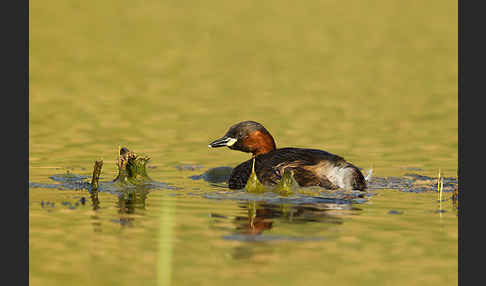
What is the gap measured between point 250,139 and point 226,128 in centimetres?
592

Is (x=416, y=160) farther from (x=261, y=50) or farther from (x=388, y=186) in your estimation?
(x=261, y=50)

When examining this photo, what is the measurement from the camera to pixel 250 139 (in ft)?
48.4

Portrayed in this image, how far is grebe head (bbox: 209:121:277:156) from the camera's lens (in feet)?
48.4

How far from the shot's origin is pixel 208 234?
10.8 metres

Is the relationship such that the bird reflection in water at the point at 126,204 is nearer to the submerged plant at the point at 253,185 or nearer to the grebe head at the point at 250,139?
the submerged plant at the point at 253,185

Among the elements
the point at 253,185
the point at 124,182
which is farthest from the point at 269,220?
the point at 124,182

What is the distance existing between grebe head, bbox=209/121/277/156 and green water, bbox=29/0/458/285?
2.72 feet

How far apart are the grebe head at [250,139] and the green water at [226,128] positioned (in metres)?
0.83

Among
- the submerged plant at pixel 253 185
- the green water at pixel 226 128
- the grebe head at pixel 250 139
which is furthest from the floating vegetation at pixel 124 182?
the submerged plant at pixel 253 185

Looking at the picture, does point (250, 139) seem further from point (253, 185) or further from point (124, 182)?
point (124, 182)

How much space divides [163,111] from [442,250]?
13.4m

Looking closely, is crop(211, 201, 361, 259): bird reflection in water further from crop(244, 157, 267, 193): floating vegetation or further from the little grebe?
the little grebe

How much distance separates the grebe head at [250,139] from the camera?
48.4 ft

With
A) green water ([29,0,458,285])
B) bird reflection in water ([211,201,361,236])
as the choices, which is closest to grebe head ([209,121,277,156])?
green water ([29,0,458,285])
